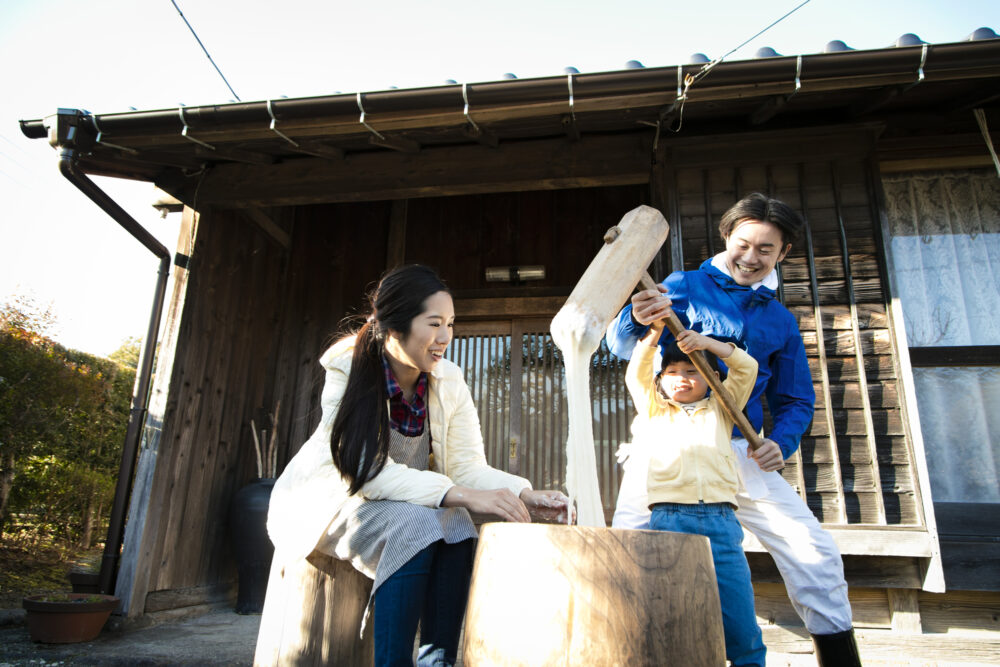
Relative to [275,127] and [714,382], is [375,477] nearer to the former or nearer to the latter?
[714,382]

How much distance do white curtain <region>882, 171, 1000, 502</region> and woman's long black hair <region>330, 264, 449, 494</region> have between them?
9.34ft

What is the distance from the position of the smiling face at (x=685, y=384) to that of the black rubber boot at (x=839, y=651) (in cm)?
76

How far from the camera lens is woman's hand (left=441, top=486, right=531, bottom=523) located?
1605mm

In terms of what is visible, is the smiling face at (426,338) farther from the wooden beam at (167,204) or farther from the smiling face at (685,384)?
the wooden beam at (167,204)

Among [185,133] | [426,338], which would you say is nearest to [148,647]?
[426,338]

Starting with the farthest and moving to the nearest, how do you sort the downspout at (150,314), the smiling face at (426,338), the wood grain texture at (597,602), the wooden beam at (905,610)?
the downspout at (150,314) → the wooden beam at (905,610) → the smiling face at (426,338) → the wood grain texture at (597,602)

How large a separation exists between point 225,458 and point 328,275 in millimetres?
1732

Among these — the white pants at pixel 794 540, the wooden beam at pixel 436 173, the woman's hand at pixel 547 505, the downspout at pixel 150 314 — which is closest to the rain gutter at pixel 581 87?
the downspout at pixel 150 314

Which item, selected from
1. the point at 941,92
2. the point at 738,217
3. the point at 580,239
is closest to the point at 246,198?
the point at 580,239

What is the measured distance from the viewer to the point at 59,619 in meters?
3.13

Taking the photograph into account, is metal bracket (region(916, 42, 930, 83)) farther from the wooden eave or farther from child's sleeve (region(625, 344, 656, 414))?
child's sleeve (region(625, 344, 656, 414))

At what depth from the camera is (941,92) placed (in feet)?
11.0

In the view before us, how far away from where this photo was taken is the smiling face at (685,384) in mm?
2012

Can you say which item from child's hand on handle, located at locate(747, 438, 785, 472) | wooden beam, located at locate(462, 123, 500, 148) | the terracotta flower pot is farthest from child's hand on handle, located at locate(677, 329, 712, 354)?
the terracotta flower pot
